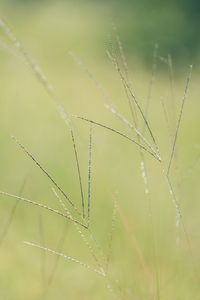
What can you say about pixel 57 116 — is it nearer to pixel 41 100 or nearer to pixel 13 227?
pixel 41 100

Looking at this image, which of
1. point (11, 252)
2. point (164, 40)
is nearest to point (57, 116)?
point (11, 252)

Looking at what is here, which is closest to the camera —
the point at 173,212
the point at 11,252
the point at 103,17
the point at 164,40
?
the point at 11,252

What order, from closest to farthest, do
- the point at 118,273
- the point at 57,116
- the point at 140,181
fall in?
the point at 118,273 → the point at 140,181 → the point at 57,116

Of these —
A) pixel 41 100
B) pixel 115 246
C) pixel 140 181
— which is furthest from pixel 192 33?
pixel 115 246

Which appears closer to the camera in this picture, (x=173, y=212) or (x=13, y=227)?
(x=13, y=227)

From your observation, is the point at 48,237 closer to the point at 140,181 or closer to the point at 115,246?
the point at 115,246

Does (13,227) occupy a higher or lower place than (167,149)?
higher

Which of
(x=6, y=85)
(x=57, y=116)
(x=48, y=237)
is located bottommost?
(x=48, y=237)
